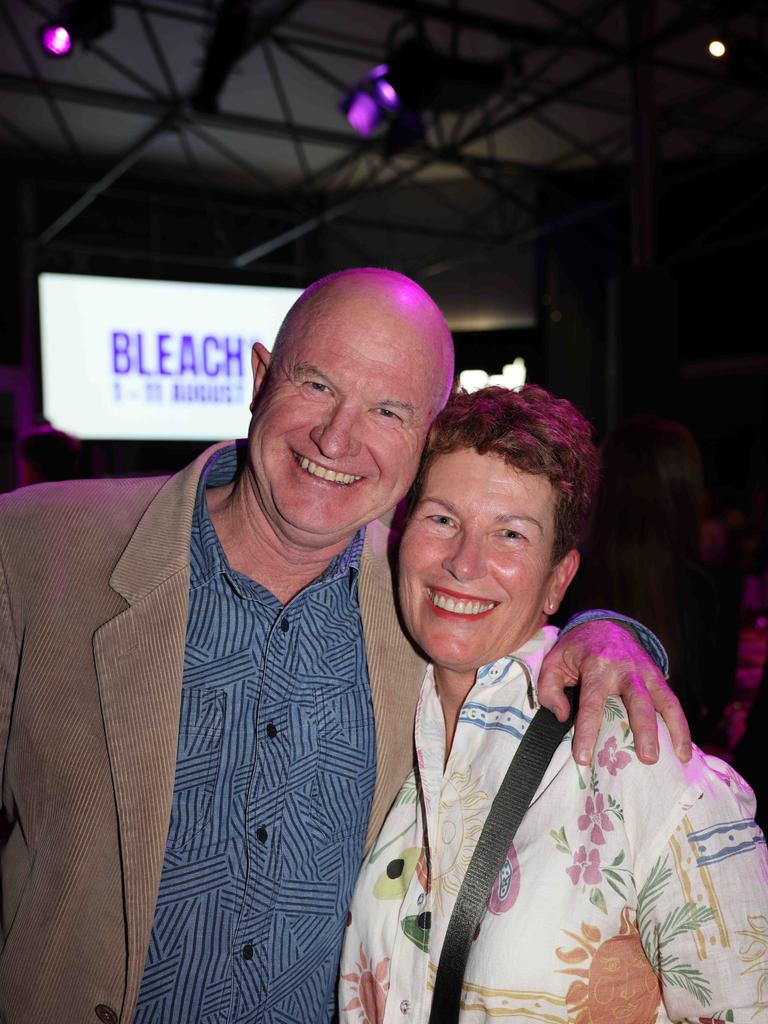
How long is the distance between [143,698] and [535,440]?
870 mm

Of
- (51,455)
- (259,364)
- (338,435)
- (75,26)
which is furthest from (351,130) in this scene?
(338,435)

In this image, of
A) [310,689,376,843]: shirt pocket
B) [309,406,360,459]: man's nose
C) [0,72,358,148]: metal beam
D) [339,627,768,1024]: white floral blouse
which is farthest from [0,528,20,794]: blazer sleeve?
[0,72,358,148]: metal beam

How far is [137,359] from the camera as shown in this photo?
16.0ft

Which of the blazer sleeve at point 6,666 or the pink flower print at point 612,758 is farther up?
the blazer sleeve at point 6,666

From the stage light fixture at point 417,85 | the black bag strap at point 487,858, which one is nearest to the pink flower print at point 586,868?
the black bag strap at point 487,858

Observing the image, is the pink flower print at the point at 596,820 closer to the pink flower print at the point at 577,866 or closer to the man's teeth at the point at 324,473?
the pink flower print at the point at 577,866

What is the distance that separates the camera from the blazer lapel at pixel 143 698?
57.7 inches

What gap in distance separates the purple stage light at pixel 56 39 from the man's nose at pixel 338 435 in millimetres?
5282

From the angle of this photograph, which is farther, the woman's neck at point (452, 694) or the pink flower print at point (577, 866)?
the woman's neck at point (452, 694)

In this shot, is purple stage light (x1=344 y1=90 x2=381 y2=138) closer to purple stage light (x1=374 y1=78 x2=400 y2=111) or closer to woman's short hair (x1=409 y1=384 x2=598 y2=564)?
purple stage light (x1=374 y1=78 x2=400 y2=111)

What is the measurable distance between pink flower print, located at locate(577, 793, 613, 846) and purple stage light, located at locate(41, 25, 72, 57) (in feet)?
20.1

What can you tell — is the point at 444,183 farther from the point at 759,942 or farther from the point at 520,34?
the point at 759,942

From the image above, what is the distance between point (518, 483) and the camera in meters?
1.65

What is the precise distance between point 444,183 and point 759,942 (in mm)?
12548
